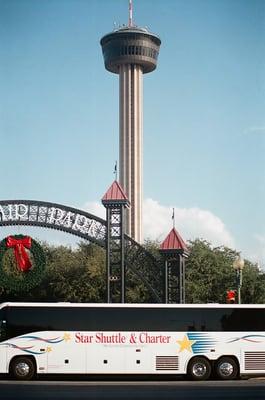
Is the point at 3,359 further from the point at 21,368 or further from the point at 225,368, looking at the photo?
the point at 225,368

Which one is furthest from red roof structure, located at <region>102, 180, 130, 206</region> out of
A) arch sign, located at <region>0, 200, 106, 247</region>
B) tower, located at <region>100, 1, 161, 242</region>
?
tower, located at <region>100, 1, 161, 242</region>

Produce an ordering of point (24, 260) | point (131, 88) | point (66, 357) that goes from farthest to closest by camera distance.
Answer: point (131, 88) → point (24, 260) → point (66, 357)

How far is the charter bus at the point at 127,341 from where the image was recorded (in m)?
25.2

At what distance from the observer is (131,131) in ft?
436

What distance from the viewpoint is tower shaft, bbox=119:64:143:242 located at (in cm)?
13038

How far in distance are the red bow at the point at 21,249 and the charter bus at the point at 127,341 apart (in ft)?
72.6

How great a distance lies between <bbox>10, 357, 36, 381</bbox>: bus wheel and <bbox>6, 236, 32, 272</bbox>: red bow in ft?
74.5

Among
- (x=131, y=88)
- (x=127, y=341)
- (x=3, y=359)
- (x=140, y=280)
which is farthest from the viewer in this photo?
(x=131, y=88)

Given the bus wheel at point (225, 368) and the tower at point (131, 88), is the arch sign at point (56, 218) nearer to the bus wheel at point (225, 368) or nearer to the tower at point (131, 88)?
the bus wheel at point (225, 368)

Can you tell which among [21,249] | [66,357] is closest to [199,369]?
[66,357]

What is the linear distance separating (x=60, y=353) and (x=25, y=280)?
23452 millimetres

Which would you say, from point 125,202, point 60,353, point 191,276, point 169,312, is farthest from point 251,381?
point 191,276

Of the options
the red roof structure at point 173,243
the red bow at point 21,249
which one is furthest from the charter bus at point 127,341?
the red bow at point 21,249

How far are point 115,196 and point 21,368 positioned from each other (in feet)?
75.4
